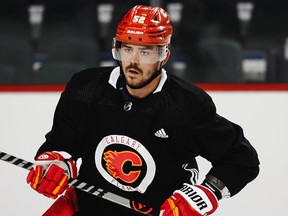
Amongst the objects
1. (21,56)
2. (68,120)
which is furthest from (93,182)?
(21,56)

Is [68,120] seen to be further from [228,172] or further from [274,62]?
[274,62]

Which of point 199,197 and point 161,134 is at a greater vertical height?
point 161,134

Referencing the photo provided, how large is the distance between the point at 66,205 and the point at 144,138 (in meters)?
0.35

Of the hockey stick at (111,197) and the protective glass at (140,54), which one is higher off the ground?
the protective glass at (140,54)

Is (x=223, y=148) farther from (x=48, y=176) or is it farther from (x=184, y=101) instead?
(x=48, y=176)

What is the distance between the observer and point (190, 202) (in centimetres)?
274

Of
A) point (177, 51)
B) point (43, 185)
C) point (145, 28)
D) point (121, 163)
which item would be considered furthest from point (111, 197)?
point (177, 51)

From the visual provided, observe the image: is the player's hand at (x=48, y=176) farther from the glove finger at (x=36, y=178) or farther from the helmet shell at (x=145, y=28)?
the helmet shell at (x=145, y=28)

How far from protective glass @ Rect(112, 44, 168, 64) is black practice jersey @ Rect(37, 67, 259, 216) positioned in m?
0.11

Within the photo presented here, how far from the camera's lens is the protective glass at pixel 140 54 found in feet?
9.11

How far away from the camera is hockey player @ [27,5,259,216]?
9.16 ft

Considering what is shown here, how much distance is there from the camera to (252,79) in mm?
4129

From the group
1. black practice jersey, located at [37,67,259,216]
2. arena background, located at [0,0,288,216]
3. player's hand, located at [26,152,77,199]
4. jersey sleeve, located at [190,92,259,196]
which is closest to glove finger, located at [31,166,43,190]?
player's hand, located at [26,152,77,199]

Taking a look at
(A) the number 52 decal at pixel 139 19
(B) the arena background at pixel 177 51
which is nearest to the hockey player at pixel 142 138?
(A) the number 52 decal at pixel 139 19
